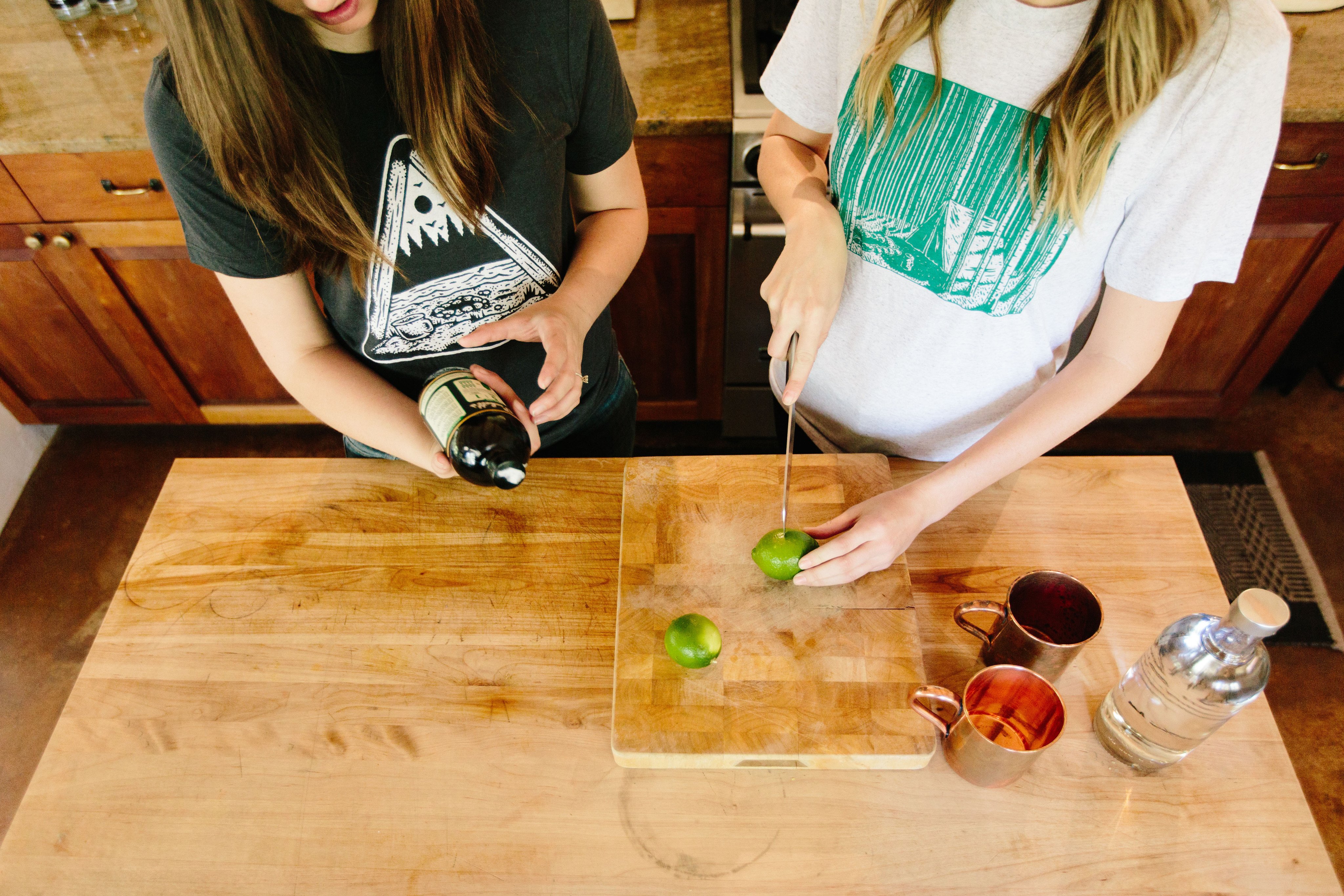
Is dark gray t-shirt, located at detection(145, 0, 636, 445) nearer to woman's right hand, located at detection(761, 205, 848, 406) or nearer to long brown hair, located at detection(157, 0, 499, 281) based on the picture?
long brown hair, located at detection(157, 0, 499, 281)

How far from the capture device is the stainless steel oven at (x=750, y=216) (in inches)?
61.6

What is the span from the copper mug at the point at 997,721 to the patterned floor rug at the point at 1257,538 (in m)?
1.36

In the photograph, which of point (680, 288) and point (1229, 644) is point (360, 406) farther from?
point (680, 288)

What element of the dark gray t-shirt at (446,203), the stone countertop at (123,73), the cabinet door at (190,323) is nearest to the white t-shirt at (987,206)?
the dark gray t-shirt at (446,203)

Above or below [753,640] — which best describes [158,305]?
below

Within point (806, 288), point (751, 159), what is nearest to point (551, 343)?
point (806, 288)

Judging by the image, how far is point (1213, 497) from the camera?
2090mm

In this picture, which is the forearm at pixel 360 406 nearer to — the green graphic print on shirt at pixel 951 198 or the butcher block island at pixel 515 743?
the butcher block island at pixel 515 743

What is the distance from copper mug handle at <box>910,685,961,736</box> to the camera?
736mm

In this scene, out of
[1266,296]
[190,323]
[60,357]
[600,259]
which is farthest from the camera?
[60,357]

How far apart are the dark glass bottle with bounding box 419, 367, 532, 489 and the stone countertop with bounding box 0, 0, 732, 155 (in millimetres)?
968

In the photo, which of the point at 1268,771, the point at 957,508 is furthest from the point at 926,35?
the point at 1268,771

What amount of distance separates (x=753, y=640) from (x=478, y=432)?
37 centimetres

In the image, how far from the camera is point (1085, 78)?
2.42 feet
